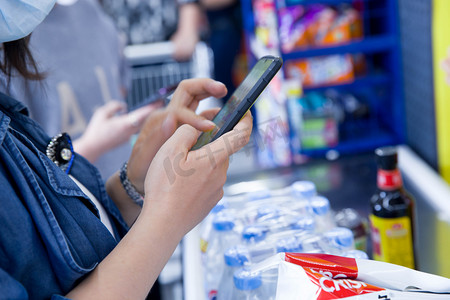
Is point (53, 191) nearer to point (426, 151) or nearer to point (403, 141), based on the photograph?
point (426, 151)

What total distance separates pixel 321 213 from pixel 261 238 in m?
0.18

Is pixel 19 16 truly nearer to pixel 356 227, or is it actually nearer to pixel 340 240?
pixel 340 240

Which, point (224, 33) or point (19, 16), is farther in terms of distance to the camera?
point (224, 33)

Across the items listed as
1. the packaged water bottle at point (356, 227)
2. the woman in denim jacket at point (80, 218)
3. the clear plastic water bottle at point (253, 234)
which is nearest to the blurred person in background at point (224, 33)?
the packaged water bottle at point (356, 227)

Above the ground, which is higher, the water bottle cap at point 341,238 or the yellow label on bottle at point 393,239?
the water bottle cap at point 341,238

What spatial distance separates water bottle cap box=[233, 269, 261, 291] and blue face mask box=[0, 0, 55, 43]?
607 mm

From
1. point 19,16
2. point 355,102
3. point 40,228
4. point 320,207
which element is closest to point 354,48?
point 355,102

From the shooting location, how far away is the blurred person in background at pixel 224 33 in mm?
3820

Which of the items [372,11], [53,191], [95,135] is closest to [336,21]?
[372,11]

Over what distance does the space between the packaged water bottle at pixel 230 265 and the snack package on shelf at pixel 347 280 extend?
0.17 meters

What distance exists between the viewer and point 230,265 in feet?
3.55

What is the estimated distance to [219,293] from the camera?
1146mm

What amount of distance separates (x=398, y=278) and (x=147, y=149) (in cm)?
62

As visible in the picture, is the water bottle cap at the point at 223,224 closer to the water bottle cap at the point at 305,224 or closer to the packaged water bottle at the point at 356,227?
the water bottle cap at the point at 305,224
